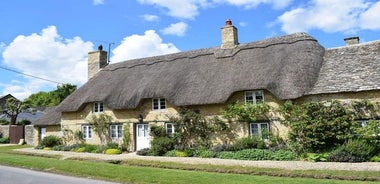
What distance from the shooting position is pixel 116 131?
86.3 ft

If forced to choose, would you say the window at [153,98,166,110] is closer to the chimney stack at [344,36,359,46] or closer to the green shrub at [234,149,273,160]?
the green shrub at [234,149,273,160]

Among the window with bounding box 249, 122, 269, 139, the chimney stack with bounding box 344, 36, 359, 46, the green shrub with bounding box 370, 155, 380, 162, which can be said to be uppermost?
the chimney stack with bounding box 344, 36, 359, 46

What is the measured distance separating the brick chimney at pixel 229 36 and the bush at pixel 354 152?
37.8 ft

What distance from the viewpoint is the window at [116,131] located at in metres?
26.1

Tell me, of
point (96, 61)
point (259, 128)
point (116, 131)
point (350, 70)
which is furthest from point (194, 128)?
point (96, 61)

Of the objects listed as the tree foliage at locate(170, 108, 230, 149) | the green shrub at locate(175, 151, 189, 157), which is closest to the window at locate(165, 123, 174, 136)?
the tree foliage at locate(170, 108, 230, 149)

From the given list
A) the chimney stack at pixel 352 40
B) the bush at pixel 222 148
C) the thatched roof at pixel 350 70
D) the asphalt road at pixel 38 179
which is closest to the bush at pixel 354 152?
the thatched roof at pixel 350 70

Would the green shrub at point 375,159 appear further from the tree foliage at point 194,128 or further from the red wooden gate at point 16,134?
the red wooden gate at point 16,134

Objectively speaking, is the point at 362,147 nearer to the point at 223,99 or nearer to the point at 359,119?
the point at 359,119

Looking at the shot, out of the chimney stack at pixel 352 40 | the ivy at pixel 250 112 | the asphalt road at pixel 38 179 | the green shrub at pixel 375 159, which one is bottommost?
the asphalt road at pixel 38 179

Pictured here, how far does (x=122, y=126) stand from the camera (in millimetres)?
25844

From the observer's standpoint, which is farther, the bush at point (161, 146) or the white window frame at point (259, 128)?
the bush at point (161, 146)

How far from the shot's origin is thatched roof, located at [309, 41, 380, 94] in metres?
18.1

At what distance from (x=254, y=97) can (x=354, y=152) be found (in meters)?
6.60
